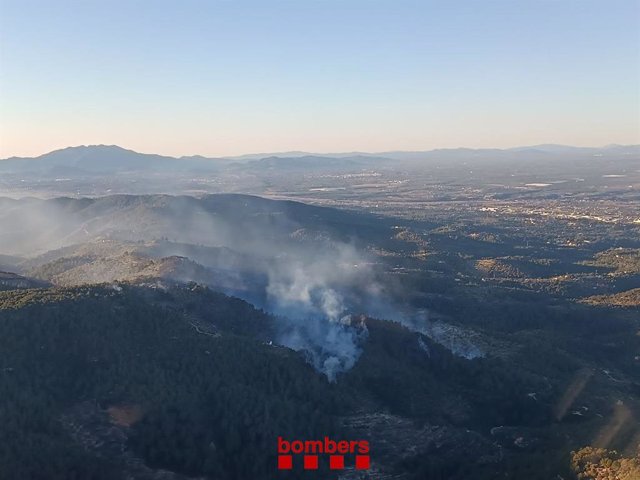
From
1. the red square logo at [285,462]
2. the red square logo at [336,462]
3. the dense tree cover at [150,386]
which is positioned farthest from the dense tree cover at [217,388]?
the red square logo at [336,462]

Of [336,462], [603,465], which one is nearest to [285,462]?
[336,462]

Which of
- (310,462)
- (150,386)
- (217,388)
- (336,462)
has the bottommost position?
(336,462)

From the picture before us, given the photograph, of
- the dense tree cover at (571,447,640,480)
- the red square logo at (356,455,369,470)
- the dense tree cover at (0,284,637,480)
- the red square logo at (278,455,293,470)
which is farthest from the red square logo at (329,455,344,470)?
the dense tree cover at (571,447,640,480)

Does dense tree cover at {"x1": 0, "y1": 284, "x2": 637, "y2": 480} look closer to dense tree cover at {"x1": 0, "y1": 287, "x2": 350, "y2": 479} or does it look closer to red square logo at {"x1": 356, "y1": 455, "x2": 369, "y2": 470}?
dense tree cover at {"x1": 0, "y1": 287, "x2": 350, "y2": 479}

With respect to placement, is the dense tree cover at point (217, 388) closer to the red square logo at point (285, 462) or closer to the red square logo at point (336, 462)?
the red square logo at point (285, 462)

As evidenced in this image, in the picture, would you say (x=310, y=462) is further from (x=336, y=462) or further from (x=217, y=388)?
(x=217, y=388)

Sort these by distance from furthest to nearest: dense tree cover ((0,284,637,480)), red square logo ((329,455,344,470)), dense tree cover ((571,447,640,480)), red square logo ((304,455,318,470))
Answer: red square logo ((329,455,344,470))
red square logo ((304,455,318,470))
dense tree cover ((0,284,637,480))
dense tree cover ((571,447,640,480))
